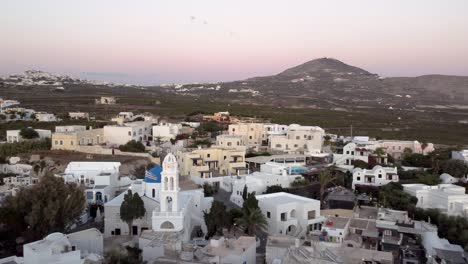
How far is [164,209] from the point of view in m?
20.4

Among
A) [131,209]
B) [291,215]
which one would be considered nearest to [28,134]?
[131,209]

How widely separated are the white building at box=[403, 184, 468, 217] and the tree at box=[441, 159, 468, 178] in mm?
6551

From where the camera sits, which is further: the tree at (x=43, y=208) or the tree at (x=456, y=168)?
the tree at (x=456, y=168)

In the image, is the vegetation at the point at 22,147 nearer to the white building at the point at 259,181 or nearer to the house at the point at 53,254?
the white building at the point at 259,181

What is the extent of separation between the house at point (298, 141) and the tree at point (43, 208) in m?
25.6

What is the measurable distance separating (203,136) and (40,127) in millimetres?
18898

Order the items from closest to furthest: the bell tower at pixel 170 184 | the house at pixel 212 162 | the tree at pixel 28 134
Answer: the bell tower at pixel 170 184 < the house at pixel 212 162 < the tree at pixel 28 134

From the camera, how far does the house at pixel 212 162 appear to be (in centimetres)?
3431

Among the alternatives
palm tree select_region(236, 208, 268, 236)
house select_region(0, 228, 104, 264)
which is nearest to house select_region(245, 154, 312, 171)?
palm tree select_region(236, 208, 268, 236)

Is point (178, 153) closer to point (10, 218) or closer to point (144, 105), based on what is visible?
point (10, 218)

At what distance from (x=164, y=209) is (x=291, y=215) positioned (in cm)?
754

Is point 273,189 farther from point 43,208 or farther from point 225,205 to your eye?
point 43,208

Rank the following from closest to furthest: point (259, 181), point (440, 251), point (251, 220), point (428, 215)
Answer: point (440, 251), point (251, 220), point (428, 215), point (259, 181)

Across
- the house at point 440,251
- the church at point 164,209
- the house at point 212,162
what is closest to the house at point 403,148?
the house at point 212,162
